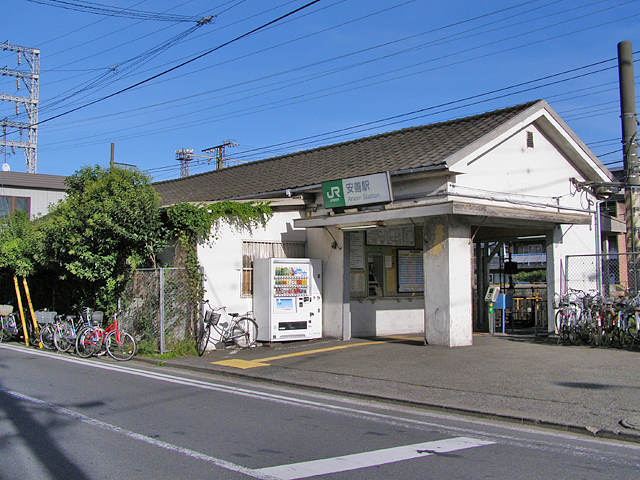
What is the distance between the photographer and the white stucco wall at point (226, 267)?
14.0 m

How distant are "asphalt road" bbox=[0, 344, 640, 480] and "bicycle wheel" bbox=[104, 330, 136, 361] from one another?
12.8 ft

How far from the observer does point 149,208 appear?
14.0 metres

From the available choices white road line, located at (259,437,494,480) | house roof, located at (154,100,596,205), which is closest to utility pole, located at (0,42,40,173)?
house roof, located at (154,100,596,205)

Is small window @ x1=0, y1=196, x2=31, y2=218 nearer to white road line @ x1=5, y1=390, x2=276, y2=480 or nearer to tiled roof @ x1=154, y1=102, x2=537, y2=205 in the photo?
tiled roof @ x1=154, y1=102, x2=537, y2=205

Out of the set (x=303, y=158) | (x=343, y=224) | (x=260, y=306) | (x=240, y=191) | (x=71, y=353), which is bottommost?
(x=71, y=353)

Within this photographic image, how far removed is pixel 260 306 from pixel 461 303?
5010 mm

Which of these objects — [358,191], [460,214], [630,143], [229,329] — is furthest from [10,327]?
[630,143]

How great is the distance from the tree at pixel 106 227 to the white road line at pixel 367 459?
32.1 ft

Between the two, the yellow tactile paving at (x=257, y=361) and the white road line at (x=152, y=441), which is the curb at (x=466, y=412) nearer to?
the yellow tactile paving at (x=257, y=361)

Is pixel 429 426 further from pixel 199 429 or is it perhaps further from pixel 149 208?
pixel 149 208

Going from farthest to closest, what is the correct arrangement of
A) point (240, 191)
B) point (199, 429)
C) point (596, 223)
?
point (240, 191) < point (596, 223) < point (199, 429)

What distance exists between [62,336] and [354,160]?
9283mm

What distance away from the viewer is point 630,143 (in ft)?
51.4

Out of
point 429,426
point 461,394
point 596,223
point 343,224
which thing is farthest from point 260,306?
point 596,223
